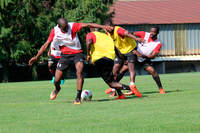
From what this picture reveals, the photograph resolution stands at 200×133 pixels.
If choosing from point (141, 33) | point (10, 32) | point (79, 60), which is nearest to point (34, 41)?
point (10, 32)

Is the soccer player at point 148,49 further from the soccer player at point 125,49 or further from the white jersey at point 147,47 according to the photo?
the soccer player at point 125,49

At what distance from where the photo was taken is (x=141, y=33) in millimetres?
15547

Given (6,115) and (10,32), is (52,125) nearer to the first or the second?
(6,115)

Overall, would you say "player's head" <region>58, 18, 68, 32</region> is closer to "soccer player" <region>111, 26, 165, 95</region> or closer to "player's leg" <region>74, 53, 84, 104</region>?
"player's leg" <region>74, 53, 84, 104</region>

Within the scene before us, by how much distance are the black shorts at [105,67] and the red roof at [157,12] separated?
129 ft

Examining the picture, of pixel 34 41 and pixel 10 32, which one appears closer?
pixel 10 32

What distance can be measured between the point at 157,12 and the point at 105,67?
43299mm

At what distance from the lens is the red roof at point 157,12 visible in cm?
5397

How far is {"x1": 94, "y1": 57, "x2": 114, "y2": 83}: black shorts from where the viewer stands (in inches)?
509

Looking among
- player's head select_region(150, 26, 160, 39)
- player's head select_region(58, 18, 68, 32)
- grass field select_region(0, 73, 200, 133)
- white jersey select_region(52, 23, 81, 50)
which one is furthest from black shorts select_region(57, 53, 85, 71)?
player's head select_region(150, 26, 160, 39)

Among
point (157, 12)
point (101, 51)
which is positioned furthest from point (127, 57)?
point (157, 12)

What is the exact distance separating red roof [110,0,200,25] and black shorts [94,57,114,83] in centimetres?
3934

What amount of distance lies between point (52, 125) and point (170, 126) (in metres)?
1.79

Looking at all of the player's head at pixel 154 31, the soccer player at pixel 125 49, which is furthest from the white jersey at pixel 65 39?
the player's head at pixel 154 31
